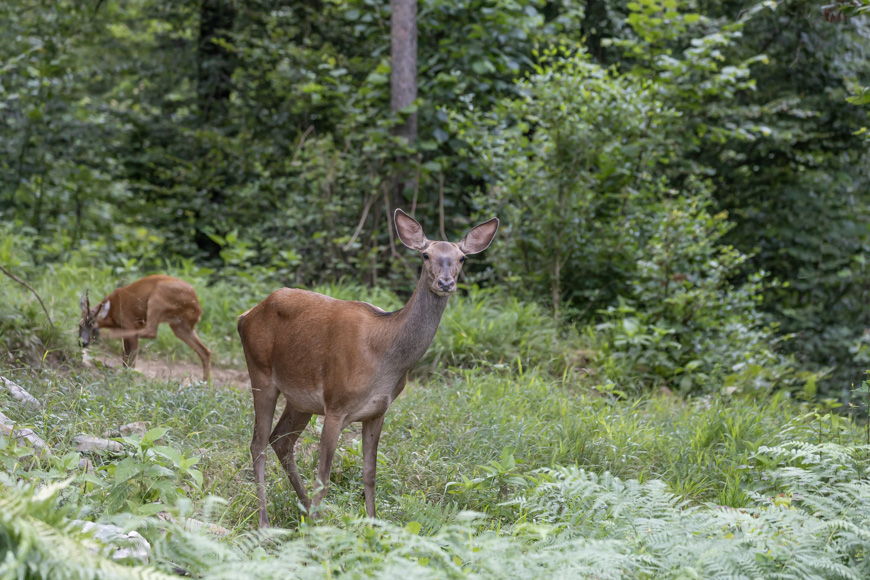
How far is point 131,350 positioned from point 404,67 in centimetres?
493

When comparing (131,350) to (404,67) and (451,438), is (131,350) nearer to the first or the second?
(451,438)

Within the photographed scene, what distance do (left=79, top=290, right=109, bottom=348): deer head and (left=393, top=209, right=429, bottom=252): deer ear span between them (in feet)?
9.93

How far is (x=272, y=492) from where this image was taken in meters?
4.76

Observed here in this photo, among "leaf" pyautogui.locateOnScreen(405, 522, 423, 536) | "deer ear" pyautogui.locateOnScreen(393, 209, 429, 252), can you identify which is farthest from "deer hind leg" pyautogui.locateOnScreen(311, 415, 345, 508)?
"deer ear" pyautogui.locateOnScreen(393, 209, 429, 252)

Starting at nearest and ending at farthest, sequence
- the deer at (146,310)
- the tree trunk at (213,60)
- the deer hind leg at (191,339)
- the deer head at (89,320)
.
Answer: the deer head at (89,320)
the deer at (146,310)
the deer hind leg at (191,339)
the tree trunk at (213,60)

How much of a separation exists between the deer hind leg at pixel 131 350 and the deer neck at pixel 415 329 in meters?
3.23

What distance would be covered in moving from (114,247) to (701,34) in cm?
866

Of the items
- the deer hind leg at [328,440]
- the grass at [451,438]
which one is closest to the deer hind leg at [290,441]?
the grass at [451,438]

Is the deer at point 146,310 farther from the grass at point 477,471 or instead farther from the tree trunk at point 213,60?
the tree trunk at point 213,60

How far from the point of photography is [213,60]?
1266cm

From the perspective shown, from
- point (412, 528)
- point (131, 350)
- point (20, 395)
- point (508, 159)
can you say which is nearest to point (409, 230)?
point (412, 528)

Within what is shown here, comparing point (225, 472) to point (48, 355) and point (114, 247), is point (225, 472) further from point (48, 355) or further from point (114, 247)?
point (114, 247)

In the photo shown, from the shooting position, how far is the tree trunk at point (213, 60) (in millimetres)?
12766

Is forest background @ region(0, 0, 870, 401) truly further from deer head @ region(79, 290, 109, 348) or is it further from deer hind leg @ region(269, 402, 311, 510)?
deer hind leg @ region(269, 402, 311, 510)
